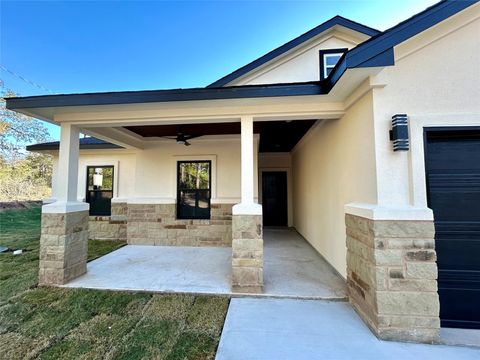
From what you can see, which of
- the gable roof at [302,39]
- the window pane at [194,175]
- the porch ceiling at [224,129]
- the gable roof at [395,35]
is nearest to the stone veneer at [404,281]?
the gable roof at [395,35]

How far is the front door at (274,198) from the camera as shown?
9023 millimetres

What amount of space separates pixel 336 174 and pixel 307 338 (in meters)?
2.60

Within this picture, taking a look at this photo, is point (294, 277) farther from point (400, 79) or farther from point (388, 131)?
point (400, 79)

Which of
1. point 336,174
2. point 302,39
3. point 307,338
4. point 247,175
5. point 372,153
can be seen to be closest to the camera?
point 307,338

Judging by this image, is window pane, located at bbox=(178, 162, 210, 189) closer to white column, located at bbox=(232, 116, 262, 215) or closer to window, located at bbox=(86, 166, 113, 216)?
window, located at bbox=(86, 166, 113, 216)

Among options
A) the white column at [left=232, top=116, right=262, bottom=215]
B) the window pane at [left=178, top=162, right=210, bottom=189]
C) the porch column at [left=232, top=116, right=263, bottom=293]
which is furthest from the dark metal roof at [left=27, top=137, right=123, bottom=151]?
the porch column at [left=232, top=116, right=263, bottom=293]

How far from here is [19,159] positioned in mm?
13938

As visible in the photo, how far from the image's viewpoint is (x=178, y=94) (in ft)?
10.4

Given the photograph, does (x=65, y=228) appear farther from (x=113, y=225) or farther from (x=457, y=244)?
(x=457, y=244)

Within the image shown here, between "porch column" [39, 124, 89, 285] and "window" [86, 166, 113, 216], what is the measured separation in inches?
129

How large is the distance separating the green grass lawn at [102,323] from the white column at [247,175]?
1313 mm

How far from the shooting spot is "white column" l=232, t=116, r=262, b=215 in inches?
126

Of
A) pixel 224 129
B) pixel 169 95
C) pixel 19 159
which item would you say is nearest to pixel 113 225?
pixel 224 129

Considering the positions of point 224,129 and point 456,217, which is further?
point 224,129
